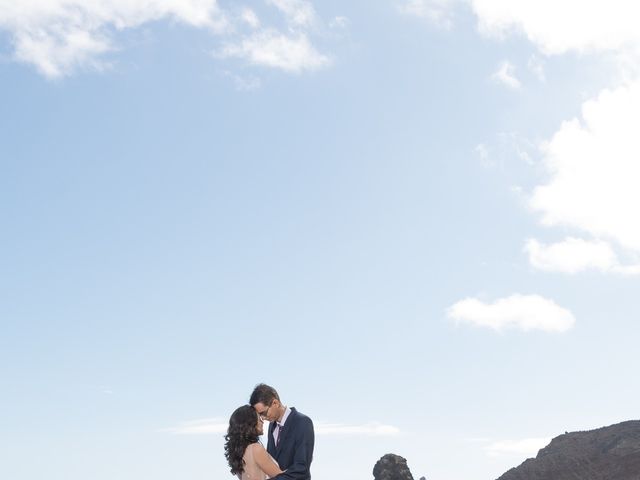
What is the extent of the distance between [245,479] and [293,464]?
0.63 m

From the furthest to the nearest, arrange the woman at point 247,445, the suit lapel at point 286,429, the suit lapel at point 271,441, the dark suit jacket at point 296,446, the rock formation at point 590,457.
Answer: the rock formation at point 590,457 → the suit lapel at point 271,441 → the suit lapel at point 286,429 → the dark suit jacket at point 296,446 → the woman at point 247,445

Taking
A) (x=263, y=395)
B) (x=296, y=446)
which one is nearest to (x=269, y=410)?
(x=263, y=395)

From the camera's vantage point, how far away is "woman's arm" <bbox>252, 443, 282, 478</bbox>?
850 centimetres

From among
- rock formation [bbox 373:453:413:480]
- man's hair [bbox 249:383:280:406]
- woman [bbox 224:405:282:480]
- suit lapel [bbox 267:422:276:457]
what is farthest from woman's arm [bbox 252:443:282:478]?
rock formation [bbox 373:453:413:480]

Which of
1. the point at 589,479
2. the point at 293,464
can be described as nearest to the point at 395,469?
the point at 589,479

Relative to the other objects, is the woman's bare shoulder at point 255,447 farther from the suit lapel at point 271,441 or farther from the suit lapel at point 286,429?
the suit lapel at point 271,441

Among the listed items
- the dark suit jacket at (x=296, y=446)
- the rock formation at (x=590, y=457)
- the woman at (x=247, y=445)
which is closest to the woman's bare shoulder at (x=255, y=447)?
the woman at (x=247, y=445)

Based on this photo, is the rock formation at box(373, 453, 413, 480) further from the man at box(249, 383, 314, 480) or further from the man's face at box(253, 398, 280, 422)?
the man's face at box(253, 398, 280, 422)

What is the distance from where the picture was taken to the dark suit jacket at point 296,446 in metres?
8.97

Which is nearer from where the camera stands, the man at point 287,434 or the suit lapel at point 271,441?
the man at point 287,434

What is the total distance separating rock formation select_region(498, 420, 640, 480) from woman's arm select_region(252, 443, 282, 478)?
5701 cm

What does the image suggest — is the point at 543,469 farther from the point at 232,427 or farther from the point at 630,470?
the point at 232,427

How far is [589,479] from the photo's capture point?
207ft

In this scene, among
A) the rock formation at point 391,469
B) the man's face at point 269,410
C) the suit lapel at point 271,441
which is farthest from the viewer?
the rock formation at point 391,469
